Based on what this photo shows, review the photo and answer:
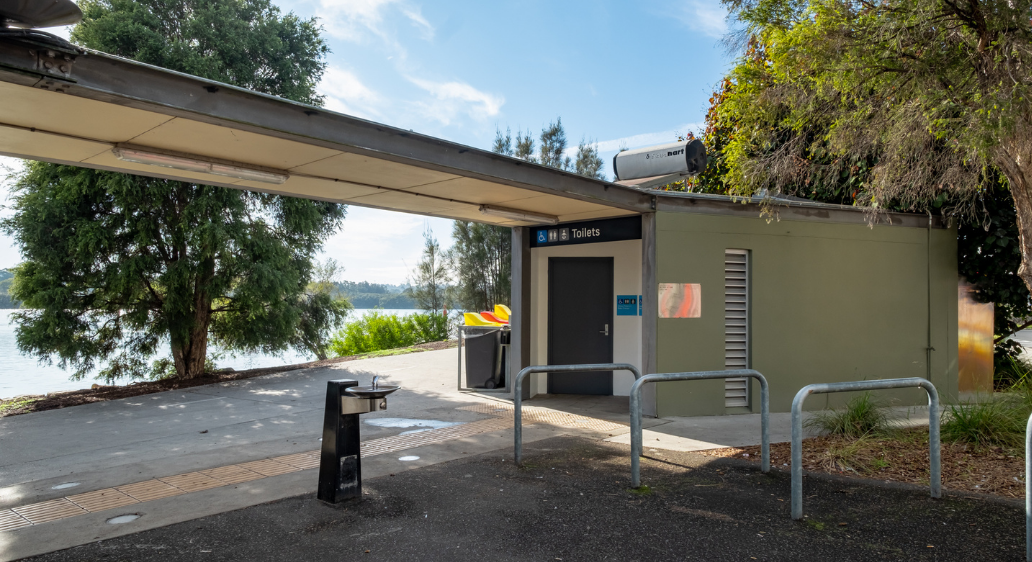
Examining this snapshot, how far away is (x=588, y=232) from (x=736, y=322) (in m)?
2.37

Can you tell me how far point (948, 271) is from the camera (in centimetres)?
1020

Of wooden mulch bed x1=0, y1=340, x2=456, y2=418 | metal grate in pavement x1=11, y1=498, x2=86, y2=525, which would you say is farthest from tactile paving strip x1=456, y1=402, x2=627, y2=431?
wooden mulch bed x1=0, y1=340, x2=456, y2=418

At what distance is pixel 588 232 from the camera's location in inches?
374

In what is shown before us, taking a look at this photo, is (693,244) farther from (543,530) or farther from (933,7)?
(543,530)

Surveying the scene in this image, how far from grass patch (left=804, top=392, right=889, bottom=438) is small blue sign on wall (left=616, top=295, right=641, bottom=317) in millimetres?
3301

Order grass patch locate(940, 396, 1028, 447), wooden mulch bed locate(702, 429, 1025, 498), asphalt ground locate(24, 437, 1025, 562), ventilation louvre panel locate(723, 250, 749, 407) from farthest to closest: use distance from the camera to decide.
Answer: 1. ventilation louvre panel locate(723, 250, 749, 407)
2. grass patch locate(940, 396, 1028, 447)
3. wooden mulch bed locate(702, 429, 1025, 498)
4. asphalt ground locate(24, 437, 1025, 562)

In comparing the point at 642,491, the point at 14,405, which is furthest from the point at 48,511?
the point at 14,405

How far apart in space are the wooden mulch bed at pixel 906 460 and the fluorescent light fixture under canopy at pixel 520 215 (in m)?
4.00

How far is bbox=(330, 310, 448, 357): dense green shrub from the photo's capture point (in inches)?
835

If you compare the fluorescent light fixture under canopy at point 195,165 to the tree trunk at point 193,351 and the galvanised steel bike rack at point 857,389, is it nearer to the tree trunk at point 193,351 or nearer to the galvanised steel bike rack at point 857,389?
the galvanised steel bike rack at point 857,389

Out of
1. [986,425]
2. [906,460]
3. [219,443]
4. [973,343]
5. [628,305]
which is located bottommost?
[219,443]

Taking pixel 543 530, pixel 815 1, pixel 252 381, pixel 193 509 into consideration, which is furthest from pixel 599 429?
pixel 252 381

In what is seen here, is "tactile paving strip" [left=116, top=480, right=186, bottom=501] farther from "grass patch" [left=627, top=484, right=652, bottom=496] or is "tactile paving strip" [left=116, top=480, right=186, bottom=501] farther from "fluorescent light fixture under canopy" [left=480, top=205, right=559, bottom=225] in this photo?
"fluorescent light fixture under canopy" [left=480, top=205, right=559, bottom=225]

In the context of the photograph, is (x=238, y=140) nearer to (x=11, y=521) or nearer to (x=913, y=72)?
(x=11, y=521)
